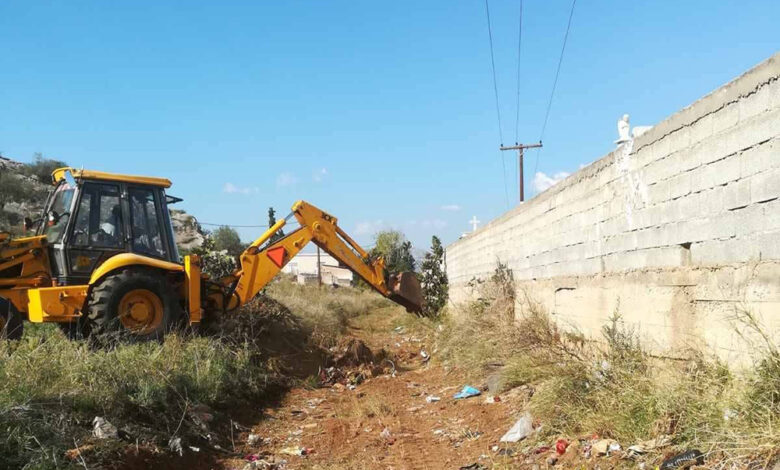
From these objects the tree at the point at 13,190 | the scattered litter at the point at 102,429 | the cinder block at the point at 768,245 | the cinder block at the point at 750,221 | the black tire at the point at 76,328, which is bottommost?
the scattered litter at the point at 102,429

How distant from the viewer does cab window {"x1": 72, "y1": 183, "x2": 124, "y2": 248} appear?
820cm

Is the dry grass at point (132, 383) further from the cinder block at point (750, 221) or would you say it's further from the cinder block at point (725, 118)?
the cinder block at point (725, 118)

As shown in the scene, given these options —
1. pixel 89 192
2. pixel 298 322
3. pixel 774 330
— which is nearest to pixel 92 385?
pixel 89 192

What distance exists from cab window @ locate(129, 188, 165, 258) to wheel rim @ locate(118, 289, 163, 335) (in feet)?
2.37

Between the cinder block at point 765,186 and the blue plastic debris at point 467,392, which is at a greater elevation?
the cinder block at point 765,186

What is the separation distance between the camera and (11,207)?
25109 mm

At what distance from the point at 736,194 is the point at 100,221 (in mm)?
7622

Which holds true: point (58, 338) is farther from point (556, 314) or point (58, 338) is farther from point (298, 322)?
point (556, 314)

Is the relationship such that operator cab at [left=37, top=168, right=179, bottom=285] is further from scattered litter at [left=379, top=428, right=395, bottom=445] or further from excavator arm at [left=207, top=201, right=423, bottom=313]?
scattered litter at [left=379, top=428, right=395, bottom=445]

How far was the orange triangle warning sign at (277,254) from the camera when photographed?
33.6 ft

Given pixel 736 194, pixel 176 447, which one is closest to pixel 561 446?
pixel 736 194

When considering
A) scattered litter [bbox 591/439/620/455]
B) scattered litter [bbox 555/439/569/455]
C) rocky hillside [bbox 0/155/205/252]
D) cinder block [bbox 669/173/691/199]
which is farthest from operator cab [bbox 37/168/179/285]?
rocky hillside [bbox 0/155/205/252]

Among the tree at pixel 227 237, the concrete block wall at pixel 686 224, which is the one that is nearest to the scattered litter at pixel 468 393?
the concrete block wall at pixel 686 224

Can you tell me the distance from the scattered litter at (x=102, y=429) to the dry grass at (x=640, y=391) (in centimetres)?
373
